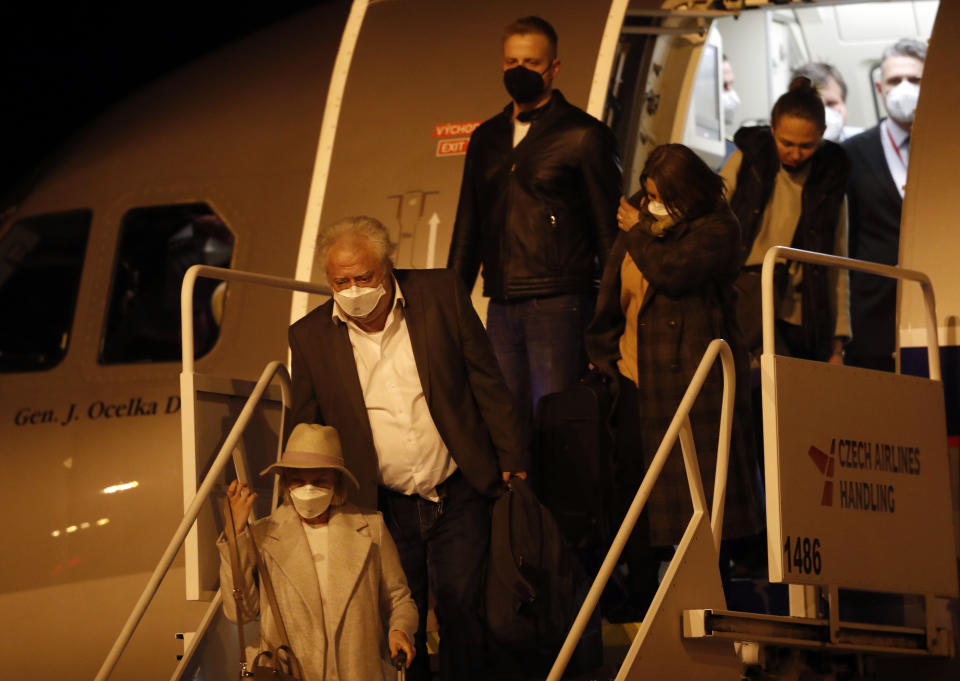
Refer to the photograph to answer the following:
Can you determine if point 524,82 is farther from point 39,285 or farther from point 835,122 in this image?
point 835,122

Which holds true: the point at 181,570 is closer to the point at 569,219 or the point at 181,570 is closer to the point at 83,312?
the point at 83,312

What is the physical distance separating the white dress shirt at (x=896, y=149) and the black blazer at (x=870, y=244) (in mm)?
49

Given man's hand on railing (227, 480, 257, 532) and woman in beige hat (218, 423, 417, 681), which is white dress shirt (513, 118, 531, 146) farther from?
man's hand on railing (227, 480, 257, 532)

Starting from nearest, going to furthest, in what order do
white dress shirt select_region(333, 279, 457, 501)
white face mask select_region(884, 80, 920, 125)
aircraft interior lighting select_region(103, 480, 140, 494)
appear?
white dress shirt select_region(333, 279, 457, 501) → aircraft interior lighting select_region(103, 480, 140, 494) → white face mask select_region(884, 80, 920, 125)

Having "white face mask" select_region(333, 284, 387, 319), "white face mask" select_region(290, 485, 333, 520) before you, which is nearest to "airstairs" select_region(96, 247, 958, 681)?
"white face mask" select_region(290, 485, 333, 520)

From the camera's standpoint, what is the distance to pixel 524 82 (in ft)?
19.3

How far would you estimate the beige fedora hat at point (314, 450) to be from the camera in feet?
15.0

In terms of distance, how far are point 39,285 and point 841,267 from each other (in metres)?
4.29

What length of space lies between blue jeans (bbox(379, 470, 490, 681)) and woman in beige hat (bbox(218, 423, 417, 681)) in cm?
25

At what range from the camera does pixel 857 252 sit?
25.0 ft

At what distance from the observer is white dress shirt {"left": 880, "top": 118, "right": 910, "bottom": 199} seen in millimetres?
7832

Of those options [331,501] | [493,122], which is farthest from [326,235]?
[493,122]

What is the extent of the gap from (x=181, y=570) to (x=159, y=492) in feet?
1.22

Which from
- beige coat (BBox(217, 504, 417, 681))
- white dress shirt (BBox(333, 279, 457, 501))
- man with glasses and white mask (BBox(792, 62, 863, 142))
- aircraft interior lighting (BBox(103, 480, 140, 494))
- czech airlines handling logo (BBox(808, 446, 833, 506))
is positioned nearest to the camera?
beige coat (BBox(217, 504, 417, 681))
